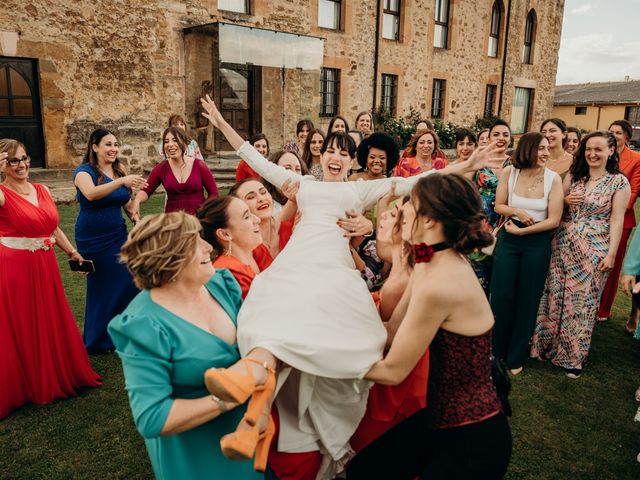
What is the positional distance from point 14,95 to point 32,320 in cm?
846

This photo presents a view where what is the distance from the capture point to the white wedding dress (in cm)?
189

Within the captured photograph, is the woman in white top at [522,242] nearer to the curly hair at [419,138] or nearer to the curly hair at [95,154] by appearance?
the curly hair at [419,138]

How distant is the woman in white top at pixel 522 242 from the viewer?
437 cm

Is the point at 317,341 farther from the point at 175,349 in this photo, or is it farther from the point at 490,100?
the point at 490,100

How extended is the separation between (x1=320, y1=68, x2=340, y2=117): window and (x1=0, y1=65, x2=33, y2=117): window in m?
8.75

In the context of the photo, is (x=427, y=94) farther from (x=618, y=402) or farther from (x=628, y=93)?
(x=628, y=93)

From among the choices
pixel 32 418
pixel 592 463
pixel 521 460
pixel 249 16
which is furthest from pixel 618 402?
pixel 249 16

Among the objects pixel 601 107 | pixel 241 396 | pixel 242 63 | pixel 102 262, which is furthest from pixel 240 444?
pixel 601 107

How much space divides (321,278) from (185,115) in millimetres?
11693

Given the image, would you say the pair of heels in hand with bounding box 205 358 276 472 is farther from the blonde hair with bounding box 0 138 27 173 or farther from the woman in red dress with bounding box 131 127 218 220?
the woman in red dress with bounding box 131 127 218 220

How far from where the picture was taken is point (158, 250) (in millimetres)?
1842

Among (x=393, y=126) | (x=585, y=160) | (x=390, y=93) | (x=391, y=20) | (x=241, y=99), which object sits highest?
(x=391, y=20)

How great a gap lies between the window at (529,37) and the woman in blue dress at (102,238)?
23.8 m

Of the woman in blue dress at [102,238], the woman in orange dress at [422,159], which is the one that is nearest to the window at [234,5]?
the woman in orange dress at [422,159]
